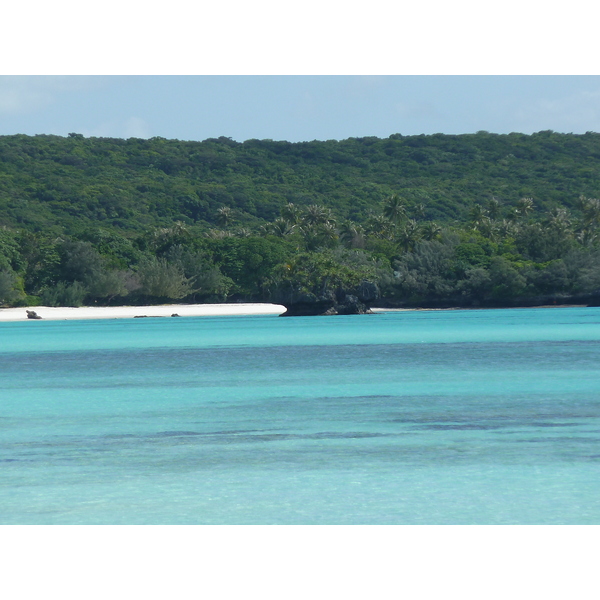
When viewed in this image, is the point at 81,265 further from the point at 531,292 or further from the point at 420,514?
the point at 420,514

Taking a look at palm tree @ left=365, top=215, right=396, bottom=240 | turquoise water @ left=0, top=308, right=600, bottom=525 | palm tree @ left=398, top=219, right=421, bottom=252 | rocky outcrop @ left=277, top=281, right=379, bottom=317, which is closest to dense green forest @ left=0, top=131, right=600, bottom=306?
palm tree @ left=398, top=219, right=421, bottom=252

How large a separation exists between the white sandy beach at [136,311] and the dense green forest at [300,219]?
1.36 metres

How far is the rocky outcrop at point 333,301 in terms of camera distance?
78750mm

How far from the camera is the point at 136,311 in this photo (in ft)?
291

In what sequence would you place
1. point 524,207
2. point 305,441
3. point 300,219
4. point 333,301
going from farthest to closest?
point 524,207
point 300,219
point 333,301
point 305,441

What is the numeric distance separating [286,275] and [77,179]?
53.2m

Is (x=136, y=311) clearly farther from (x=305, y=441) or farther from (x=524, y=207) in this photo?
(x=305, y=441)

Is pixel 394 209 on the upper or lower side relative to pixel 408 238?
upper

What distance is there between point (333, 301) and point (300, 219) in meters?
37.8

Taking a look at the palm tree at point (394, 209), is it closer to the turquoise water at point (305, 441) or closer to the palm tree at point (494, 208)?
the palm tree at point (494, 208)

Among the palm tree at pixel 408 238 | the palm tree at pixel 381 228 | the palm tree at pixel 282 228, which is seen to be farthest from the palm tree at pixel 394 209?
the palm tree at pixel 282 228

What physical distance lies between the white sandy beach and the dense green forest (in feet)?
4.46

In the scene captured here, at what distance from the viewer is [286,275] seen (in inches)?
3063

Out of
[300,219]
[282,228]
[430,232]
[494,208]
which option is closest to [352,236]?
[300,219]
